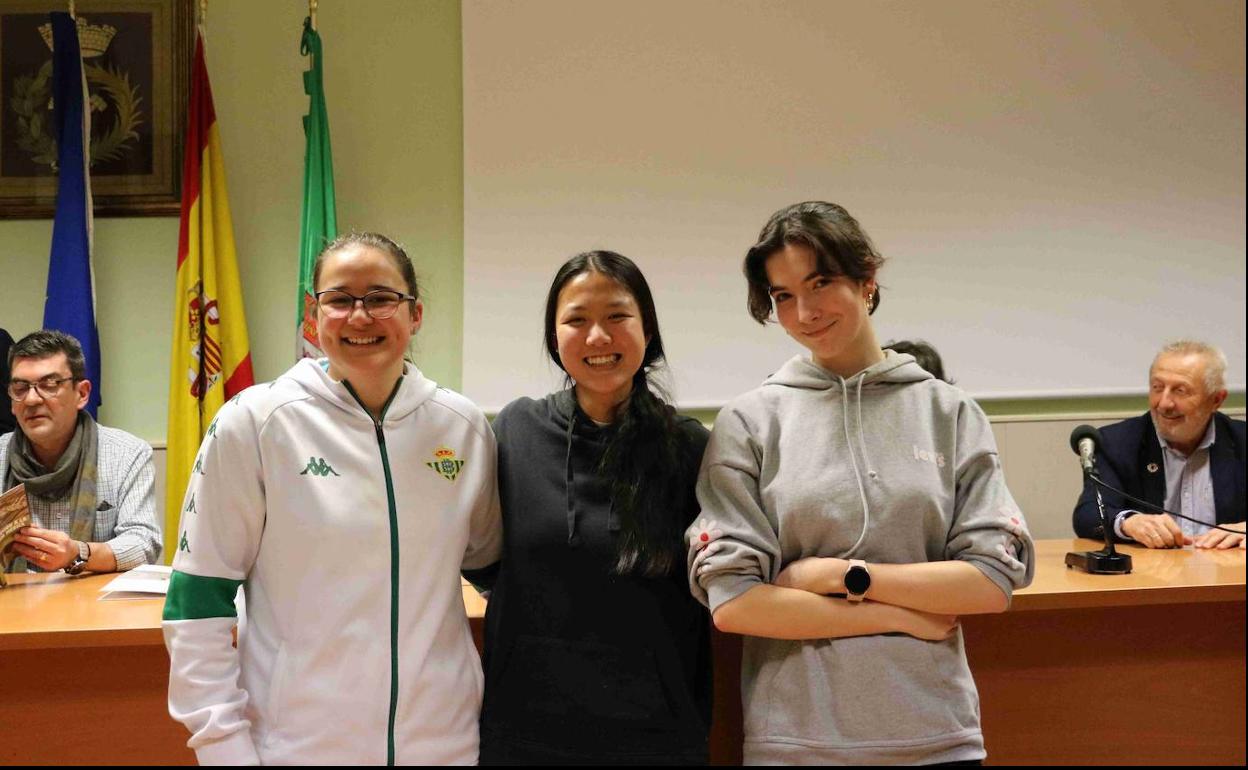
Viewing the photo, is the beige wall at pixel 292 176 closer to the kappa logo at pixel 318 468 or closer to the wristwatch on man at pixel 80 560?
the wristwatch on man at pixel 80 560

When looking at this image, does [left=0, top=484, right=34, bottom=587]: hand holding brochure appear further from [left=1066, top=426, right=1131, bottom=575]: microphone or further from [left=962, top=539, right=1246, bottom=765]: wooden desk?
[left=1066, top=426, right=1131, bottom=575]: microphone

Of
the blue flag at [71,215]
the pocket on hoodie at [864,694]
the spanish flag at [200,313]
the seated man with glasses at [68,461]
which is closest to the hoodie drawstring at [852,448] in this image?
the pocket on hoodie at [864,694]

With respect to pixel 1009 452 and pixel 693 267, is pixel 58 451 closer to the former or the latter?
pixel 693 267

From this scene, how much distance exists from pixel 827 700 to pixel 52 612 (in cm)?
158

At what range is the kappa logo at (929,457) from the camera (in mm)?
1571

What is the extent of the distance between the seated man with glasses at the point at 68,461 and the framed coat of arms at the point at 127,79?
1.19 meters

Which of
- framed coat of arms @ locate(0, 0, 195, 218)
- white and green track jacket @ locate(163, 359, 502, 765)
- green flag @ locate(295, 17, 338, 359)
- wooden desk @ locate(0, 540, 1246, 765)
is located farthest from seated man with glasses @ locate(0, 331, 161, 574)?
white and green track jacket @ locate(163, 359, 502, 765)

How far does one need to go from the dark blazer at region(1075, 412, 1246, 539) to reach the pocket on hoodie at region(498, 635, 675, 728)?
2.00 metres

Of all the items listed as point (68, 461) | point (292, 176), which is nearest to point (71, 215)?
point (292, 176)

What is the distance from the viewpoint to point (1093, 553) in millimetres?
2324

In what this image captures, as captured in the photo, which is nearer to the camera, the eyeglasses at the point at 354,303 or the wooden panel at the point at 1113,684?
the eyeglasses at the point at 354,303

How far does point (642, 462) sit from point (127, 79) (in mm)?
3440

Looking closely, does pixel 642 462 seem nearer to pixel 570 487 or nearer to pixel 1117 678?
pixel 570 487

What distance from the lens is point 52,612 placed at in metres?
2.03
